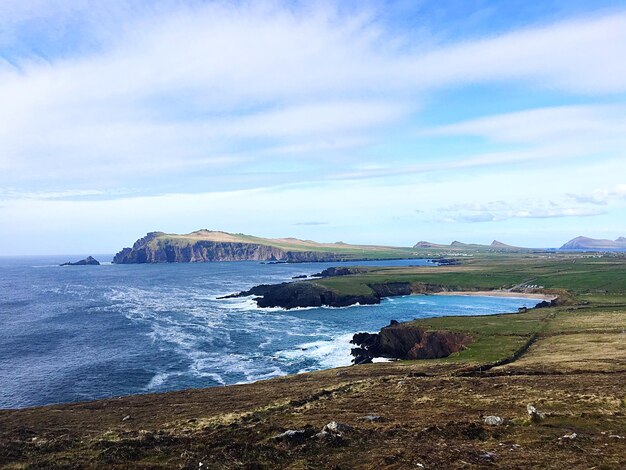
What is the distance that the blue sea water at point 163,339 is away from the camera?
2594 inches

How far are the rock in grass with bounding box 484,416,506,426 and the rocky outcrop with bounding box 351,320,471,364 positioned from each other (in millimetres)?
43336

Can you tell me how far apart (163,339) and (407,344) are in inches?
1994

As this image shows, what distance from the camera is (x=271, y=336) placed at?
9856cm

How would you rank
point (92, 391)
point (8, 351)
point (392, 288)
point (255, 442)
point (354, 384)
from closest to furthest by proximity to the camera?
point (255, 442) < point (354, 384) < point (92, 391) < point (8, 351) < point (392, 288)

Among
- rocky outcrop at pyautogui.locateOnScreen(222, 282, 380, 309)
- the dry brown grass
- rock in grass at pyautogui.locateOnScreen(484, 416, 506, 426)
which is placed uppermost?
rock in grass at pyautogui.locateOnScreen(484, 416, 506, 426)

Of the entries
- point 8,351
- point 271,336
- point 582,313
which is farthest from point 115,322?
point 582,313

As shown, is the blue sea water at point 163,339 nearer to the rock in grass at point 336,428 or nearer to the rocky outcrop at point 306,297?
the rocky outcrop at point 306,297

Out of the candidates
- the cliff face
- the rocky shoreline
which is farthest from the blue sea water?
the rocky shoreline

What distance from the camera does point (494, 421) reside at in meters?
27.4

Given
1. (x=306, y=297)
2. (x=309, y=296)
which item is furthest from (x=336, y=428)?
(x=309, y=296)

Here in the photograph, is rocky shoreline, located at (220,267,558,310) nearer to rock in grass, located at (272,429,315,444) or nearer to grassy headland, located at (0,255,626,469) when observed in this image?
grassy headland, located at (0,255,626,469)

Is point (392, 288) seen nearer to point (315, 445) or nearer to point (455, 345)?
point (455, 345)

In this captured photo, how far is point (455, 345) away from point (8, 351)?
81278 mm

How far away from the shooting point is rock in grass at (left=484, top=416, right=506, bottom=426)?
27.3 m
